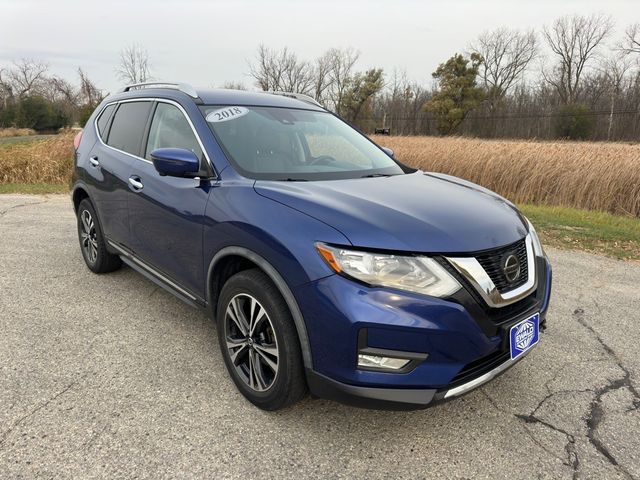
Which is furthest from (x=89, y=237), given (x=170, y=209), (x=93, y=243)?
(x=170, y=209)

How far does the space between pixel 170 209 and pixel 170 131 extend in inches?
26.1

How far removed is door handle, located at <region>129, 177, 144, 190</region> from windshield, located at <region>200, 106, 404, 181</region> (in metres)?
0.78

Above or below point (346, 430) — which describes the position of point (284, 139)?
above

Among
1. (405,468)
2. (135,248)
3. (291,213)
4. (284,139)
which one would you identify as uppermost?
(284,139)

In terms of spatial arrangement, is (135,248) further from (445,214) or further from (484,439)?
(484,439)

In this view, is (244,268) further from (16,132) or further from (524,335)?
(16,132)

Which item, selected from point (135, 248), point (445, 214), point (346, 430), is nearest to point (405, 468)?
point (346, 430)

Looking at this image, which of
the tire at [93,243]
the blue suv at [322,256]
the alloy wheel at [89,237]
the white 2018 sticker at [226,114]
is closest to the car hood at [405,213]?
the blue suv at [322,256]

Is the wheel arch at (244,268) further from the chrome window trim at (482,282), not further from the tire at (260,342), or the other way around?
the chrome window trim at (482,282)

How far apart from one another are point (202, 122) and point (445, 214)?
5.58 feet

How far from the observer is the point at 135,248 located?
369 centimetres

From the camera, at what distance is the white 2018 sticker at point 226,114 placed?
3090 millimetres

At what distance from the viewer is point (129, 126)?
395 centimetres

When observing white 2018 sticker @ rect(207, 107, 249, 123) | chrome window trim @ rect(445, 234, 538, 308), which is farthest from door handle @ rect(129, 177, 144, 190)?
chrome window trim @ rect(445, 234, 538, 308)
